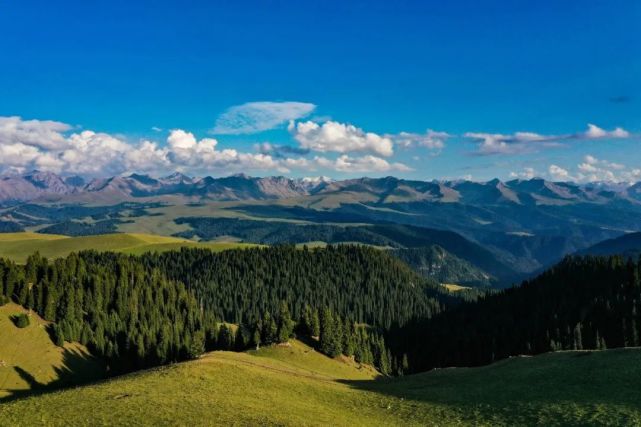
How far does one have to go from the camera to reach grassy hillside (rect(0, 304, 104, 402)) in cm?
11019

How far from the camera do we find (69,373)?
12231cm

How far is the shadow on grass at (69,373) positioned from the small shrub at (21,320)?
14.2 metres

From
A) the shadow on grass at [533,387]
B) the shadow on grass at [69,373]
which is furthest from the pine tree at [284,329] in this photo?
the shadow on grass at [533,387]

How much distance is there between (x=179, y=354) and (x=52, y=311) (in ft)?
132

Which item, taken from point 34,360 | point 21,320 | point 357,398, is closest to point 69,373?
point 34,360

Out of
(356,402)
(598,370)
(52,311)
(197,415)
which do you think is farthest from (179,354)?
(598,370)

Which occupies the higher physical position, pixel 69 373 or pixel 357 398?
pixel 357 398

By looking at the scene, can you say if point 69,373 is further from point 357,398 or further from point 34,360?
point 357,398

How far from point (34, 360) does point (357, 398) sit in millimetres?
94179

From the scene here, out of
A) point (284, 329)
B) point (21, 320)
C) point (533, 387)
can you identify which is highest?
point (533, 387)

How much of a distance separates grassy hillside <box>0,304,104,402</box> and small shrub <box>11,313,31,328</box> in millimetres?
938

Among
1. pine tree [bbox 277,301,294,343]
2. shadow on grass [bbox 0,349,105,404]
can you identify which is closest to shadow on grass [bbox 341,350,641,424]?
pine tree [bbox 277,301,294,343]

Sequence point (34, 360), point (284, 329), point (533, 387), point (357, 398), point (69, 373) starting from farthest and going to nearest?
point (284, 329) < point (69, 373) < point (34, 360) < point (357, 398) < point (533, 387)

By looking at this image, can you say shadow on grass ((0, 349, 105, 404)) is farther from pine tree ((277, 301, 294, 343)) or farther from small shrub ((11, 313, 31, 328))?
pine tree ((277, 301, 294, 343))
